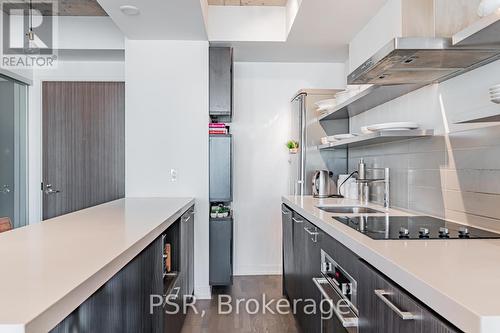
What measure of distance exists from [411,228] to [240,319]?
1872 mm

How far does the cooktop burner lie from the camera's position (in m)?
1.46

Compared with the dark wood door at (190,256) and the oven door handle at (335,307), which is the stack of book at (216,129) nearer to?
the dark wood door at (190,256)

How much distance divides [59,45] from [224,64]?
1752 mm

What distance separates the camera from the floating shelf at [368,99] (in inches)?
94.7

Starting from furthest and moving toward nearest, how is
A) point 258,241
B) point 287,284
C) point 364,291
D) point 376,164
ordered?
1. point 258,241
2. point 287,284
3. point 376,164
4. point 364,291

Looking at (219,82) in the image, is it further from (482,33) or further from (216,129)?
(482,33)

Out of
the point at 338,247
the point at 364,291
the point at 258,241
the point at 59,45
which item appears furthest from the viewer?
the point at 258,241

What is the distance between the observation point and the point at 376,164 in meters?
3.02

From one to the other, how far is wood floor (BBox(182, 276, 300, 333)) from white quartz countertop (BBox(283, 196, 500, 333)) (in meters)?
1.64

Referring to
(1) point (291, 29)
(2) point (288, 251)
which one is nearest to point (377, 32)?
(1) point (291, 29)

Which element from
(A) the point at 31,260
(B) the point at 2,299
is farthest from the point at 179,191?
(B) the point at 2,299

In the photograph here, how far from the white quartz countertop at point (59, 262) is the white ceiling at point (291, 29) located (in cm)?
173

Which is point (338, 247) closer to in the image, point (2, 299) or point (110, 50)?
point (2, 299)

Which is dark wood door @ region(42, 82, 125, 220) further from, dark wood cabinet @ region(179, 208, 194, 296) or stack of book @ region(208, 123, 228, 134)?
dark wood cabinet @ region(179, 208, 194, 296)
